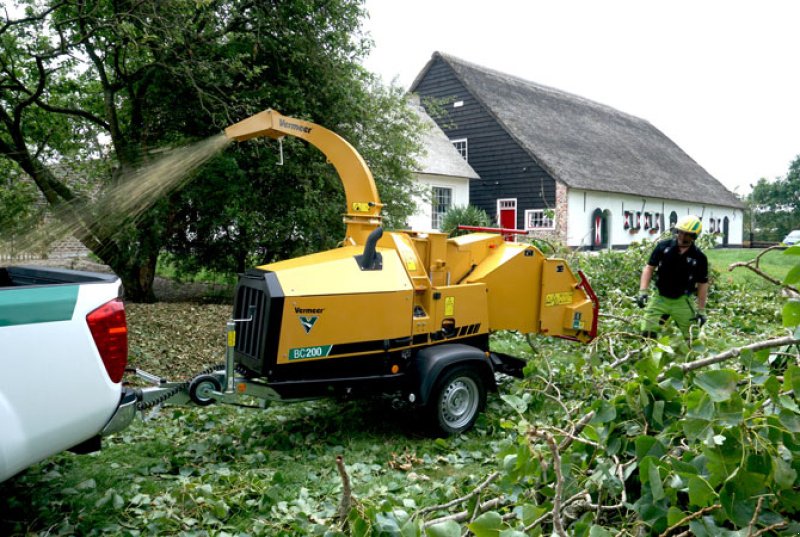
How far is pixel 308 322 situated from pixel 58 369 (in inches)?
82.2

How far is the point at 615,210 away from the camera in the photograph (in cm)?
3041

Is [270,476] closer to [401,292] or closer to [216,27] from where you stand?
[401,292]

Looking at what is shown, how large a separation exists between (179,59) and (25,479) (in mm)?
7698

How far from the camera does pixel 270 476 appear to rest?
187 inches

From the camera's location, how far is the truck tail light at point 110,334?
3.65 m

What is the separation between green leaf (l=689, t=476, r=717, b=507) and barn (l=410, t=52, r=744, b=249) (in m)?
22.7

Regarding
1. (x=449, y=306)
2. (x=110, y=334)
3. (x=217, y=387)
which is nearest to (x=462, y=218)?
(x=449, y=306)

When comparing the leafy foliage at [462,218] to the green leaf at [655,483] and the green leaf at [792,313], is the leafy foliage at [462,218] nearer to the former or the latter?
the green leaf at [792,313]

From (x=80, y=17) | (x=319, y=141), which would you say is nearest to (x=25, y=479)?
(x=319, y=141)

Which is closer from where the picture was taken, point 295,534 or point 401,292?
point 295,534

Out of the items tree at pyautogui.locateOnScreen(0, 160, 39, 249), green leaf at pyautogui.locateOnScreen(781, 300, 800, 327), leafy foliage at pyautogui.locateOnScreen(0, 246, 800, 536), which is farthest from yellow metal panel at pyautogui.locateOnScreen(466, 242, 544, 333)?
tree at pyautogui.locateOnScreen(0, 160, 39, 249)

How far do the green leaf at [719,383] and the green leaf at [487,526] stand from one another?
0.86 metres

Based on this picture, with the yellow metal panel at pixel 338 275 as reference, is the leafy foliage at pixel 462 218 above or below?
above

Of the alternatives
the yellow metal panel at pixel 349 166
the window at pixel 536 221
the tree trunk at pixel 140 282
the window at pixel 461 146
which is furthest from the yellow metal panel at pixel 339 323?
the window at pixel 461 146
